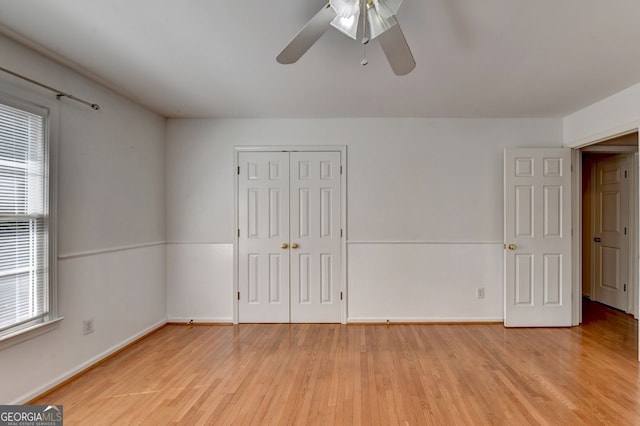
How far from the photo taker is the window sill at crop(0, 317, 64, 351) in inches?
81.1

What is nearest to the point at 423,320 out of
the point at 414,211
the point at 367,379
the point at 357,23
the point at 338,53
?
the point at 414,211

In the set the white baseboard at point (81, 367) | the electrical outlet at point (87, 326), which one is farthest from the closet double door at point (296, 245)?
the electrical outlet at point (87, 326)

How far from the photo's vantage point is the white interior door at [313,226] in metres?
3.88

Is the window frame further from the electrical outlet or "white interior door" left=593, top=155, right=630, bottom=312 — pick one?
"white interior door" left=593, top=155, right=630, bottom=312

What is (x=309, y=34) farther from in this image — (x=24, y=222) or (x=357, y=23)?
(x=24, y=222)

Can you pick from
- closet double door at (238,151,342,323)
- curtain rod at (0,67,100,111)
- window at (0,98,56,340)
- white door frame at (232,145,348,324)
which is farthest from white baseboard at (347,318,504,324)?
curtain rod at (0,67,100,111)

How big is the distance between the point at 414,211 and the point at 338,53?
2.16 meters

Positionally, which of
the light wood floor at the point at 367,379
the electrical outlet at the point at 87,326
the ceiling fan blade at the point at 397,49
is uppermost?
the ceiling fan blade at the point at 397,49

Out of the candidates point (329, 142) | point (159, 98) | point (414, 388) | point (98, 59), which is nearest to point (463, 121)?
point (329, 142)

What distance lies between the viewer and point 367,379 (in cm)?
253

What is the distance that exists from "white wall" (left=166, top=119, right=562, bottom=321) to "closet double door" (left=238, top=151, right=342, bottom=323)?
7.2 inches

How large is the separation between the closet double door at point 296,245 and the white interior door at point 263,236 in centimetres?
1

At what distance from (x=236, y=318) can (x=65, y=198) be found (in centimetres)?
215

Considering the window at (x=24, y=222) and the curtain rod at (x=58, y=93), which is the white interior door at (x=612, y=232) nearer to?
the curtain rod at (x=58, y=93)
